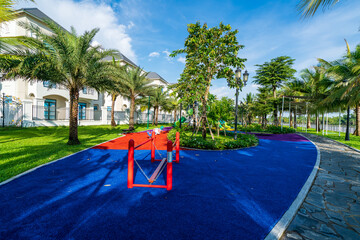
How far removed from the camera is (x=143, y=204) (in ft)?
10.7

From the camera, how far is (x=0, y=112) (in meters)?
16.1

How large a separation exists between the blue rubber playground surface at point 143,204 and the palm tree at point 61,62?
593 centimetres

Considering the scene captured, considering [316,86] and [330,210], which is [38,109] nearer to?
[330,210]

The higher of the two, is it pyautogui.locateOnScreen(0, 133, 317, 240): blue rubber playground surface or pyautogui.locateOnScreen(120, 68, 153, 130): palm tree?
pyautogui.locateOnScreen(120, 68, 153, 130): palm tree

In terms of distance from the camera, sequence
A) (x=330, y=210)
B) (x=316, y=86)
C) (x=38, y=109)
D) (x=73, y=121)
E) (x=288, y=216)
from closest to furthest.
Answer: (x=288, y=216) < (x=330, y=210) < (x=73, y=121) < (x=38, y=109) < (x=316, y=86)

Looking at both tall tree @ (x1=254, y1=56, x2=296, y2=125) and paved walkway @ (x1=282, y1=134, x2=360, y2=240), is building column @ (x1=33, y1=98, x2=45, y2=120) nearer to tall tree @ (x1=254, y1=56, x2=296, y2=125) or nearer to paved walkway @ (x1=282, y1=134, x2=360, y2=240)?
paved walkway @ (x1=282, y1=134, x2=360, y2=240)

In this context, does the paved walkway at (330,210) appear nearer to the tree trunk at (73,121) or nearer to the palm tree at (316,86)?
the tree trunk at (73,121)

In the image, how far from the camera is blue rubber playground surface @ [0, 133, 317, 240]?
2488 mm

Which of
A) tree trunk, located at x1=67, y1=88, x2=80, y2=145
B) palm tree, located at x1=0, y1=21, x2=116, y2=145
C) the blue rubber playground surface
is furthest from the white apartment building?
the blue rubber playground surface

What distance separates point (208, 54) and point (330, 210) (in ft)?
32.7

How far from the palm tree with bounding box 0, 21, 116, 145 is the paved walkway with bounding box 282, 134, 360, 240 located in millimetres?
11030

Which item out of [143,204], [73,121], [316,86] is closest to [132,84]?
[73,121]

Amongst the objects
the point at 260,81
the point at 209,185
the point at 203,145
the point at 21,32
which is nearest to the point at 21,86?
the point at 21,32

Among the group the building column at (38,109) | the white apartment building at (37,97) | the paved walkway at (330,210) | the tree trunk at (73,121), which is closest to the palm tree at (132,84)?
the white apartment building at (37,97)
